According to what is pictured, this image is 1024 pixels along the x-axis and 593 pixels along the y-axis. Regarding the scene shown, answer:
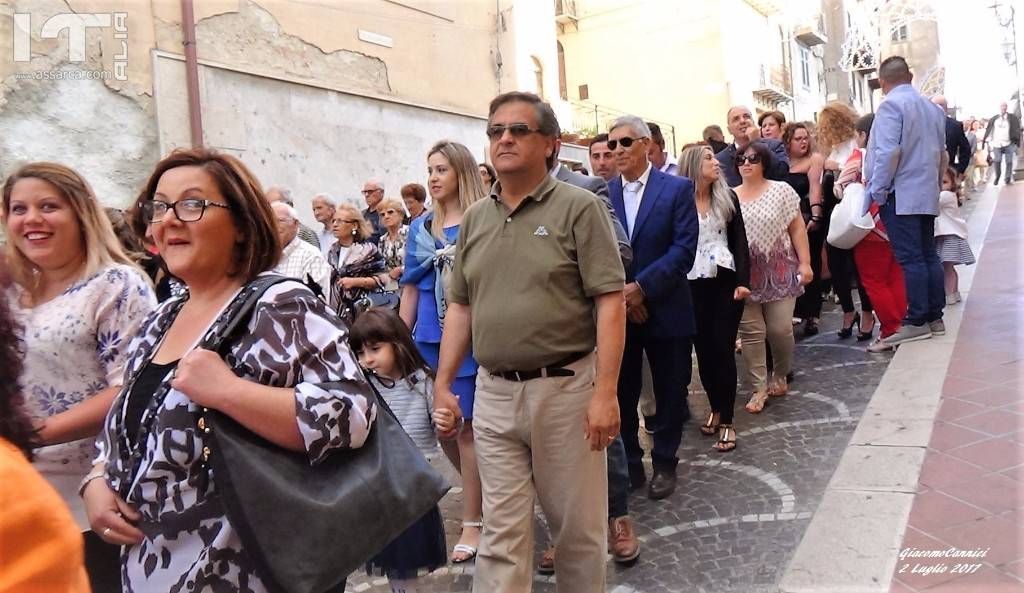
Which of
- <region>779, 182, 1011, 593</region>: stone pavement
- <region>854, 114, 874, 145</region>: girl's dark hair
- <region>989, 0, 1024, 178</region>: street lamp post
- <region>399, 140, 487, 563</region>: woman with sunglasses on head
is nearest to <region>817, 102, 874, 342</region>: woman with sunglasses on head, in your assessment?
<region>854, 114, 874, 145</region>: girl's dark hair

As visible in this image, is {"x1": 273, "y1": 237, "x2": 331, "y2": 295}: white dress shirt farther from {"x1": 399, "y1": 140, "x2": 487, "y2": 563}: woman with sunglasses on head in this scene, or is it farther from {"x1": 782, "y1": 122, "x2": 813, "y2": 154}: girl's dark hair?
{"x1": 782, "y1": 122, "x2": 813, "y2": 154}: girl's dark hair

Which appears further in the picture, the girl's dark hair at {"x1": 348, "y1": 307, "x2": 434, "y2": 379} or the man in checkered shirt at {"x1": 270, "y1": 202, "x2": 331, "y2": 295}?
the man in checkered shirt at {"x1": 270, "y1": 202, "x2": 331, "y2": 295}

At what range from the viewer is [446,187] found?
13.6 ft

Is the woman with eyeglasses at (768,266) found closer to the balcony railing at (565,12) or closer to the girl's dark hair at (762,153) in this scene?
the girl's dark hair at (762,153)

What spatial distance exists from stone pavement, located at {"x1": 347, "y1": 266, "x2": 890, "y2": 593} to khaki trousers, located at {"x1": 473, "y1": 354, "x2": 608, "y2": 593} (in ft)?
1.98

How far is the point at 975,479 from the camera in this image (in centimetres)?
376

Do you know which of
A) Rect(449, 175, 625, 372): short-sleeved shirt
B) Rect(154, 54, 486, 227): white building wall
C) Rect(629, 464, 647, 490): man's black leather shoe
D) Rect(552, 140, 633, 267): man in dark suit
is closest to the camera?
Rect(449, 175, 625, 372): short-sleeved shirt

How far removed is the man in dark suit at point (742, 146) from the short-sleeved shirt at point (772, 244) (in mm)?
859

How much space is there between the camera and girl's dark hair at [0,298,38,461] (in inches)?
62.3

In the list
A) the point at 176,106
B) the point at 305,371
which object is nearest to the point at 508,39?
the point at 176,106

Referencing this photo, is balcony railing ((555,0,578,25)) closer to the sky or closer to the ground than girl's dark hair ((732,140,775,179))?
closer to the sky

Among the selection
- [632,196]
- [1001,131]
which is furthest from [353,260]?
[1001,131]

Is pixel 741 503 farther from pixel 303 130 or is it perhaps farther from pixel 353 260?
pixel 303 130

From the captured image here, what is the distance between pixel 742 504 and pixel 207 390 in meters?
3.10
